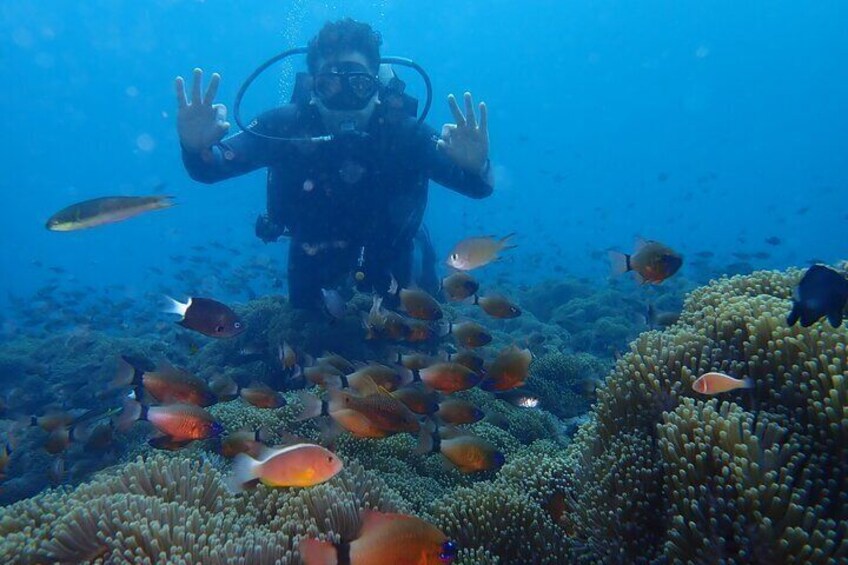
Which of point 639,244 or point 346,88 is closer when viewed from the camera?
point 639,244

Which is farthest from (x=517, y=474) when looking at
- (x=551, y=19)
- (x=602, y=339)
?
(x=551, y=19)

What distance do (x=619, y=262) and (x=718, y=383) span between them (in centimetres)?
236

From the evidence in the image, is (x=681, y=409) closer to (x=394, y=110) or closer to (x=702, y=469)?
(x=702, y=469)

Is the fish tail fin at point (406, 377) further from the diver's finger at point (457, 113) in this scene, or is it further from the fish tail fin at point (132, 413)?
the diver's finger at point (457, 113)

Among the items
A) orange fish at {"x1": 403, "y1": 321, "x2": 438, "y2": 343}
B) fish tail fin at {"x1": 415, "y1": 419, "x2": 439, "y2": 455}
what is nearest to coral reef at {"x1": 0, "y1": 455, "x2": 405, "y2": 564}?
fish tail fin at {"x1": 415, "y1": 419, "x2": 439, "y2": 455}

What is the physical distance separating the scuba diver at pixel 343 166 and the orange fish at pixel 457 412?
3.42m

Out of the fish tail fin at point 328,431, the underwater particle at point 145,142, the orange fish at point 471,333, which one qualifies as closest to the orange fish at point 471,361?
the orange fish at point 471,333

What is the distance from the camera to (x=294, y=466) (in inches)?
98.2

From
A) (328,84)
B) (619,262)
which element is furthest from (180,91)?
(619,262)

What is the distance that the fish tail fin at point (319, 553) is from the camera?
2.06 meters

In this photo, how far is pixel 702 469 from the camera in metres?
2.22

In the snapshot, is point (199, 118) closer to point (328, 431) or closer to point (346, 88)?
point (346, 88)

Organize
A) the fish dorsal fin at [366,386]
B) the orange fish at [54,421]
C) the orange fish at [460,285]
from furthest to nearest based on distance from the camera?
the orange fish at [54,421] < the orange fish at [460,285] < the fish dorsal fin at [366,386]

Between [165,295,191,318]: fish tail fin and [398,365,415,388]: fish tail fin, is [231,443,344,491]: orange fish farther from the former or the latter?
[398,365,415,388]: fish tail fin
